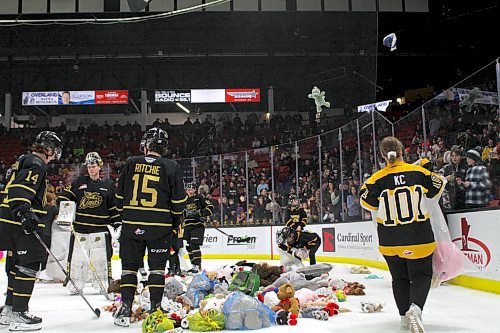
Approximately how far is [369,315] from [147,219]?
2.22 metres

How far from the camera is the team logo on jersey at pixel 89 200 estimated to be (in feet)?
20.0

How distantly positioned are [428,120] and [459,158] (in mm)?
1105

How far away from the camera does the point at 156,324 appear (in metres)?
3.85

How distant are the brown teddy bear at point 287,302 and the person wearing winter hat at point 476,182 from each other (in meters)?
3.16

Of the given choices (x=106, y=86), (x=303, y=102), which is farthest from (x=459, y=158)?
(x=106, y=86)

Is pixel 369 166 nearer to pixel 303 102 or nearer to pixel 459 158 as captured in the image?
pixel 459 158

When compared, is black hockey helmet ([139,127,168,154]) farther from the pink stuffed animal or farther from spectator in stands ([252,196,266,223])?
spectator in stands ([252,196,266,223])

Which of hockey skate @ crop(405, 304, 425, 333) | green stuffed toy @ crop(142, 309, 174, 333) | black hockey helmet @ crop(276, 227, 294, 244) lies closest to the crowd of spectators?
black hockey helmet @ crop(276, 227, 294, 244)

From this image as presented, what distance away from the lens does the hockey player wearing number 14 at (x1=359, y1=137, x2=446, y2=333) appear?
383cm

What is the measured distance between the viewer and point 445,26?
1606 centimetres

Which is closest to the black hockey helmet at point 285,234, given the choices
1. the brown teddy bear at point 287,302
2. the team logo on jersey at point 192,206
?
the team logo on jersey at point 192,206

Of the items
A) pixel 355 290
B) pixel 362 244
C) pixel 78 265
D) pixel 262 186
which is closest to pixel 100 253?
pixel 78 265

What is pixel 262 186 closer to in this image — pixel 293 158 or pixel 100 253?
pixel 293 158

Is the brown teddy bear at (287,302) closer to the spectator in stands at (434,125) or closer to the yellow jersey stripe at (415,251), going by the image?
the yellow jersey stripe at (415,251)
